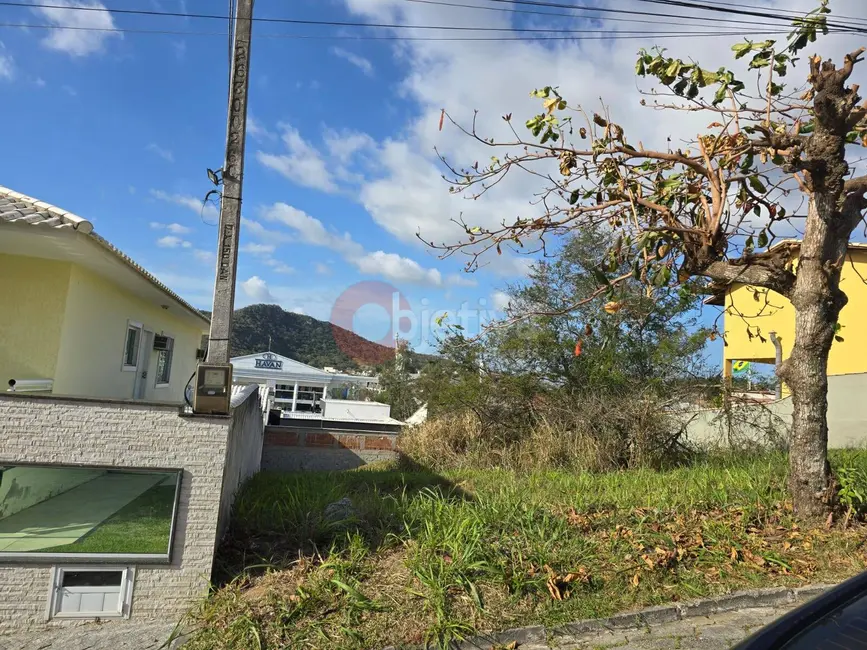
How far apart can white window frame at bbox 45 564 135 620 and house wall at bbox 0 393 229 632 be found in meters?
0.04

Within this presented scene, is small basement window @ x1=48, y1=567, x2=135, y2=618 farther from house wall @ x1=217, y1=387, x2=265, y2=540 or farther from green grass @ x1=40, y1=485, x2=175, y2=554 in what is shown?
house wall @ x1=217, y1=387, x2=265, y2=540

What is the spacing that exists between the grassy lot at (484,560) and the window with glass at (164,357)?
292 inches

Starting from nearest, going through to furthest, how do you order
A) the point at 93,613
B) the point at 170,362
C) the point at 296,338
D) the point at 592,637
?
the point at 592,637 < the point at 93,613 < the point at 170,362 < the point at 296,338

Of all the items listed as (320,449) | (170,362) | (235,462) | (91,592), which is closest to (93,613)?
(91,592)

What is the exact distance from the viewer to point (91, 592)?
404 centimetres

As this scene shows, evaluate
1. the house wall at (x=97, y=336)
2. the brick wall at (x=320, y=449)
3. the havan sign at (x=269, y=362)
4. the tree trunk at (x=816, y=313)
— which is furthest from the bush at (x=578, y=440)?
the havan sign at (x=269, y=362)

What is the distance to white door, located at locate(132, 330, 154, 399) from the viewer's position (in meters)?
10.7

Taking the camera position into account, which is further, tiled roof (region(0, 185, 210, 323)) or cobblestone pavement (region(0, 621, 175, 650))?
tiled roof (region(0, 185, 210, 323))

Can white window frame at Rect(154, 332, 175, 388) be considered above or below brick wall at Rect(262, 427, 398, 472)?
above

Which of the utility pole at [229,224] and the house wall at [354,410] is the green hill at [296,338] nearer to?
the house wall at [354,410]

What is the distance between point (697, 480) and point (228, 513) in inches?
206

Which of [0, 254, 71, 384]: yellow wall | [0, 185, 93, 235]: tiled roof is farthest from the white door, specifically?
[0, 185, 93, 235]: tiled roof

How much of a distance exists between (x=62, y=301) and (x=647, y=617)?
272 inches

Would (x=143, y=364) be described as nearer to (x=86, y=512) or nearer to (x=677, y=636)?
(x=86, y=512)
